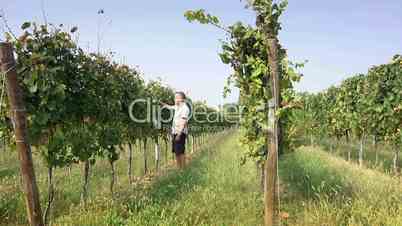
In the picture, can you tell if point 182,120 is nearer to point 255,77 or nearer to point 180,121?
point 180,121

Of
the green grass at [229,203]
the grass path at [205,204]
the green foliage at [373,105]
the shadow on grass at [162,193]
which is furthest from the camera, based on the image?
the green foliage at [373,105]

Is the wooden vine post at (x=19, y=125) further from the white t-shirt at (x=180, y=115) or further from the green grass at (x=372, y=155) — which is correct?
the green grass at (x=372, y=155)

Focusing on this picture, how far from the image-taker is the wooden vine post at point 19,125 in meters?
3.85

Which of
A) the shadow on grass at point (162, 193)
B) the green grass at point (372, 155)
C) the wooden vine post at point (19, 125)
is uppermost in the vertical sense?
the wooden vine post at point (19, 125)

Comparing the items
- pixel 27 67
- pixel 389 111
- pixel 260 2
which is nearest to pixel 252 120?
pixel 260 2

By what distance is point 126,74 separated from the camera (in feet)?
29.3

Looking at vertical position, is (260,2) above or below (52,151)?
above

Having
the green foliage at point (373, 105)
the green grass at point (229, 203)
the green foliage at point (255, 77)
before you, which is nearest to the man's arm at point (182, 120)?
the green grass at point (229, 203)

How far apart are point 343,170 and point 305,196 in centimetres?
304

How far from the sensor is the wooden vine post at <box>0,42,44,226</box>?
152 inches

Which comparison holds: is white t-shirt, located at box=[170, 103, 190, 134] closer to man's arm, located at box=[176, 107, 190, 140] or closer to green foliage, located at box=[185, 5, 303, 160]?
man's arm, located at box=[176, 107, 190, 140]

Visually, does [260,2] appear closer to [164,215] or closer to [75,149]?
[164,215]

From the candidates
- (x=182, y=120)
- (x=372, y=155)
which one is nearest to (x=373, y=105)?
(x=372, y=155)

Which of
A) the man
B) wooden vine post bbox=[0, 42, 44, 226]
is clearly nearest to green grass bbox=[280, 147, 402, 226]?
the man
